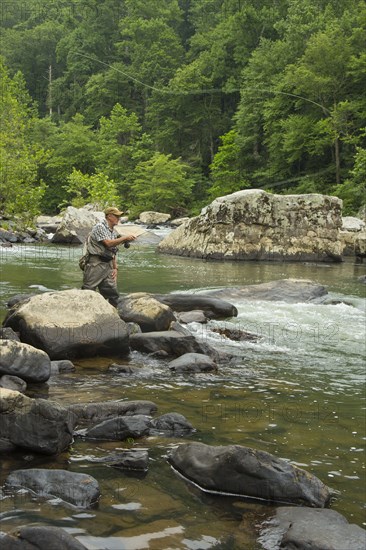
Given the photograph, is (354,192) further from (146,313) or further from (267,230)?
(146,313)

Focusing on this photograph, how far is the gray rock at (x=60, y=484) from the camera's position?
3.67 meters

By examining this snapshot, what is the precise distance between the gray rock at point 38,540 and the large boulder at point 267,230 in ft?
62.7

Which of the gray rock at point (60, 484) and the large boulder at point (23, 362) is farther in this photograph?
the large boulder at point (23, 362)

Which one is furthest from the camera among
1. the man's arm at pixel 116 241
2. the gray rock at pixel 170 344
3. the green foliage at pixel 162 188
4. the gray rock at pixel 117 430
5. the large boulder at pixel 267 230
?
the green foliage at pixel 162 188

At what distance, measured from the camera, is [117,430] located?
478cm

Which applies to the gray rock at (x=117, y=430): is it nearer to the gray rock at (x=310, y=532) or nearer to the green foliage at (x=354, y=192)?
the gray rock at (x=310, y=532)

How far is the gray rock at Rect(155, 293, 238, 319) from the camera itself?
11.1 metres

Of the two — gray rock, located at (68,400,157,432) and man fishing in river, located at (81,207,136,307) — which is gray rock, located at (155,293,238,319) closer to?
man fishing in river, located at (81,207,136,307)

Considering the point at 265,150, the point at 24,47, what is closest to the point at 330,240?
the point at 265,150

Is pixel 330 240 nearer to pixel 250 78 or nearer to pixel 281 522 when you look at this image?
pixel 281 522

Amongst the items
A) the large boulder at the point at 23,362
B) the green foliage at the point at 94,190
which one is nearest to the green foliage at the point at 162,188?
the green foliage at the point at 94,190

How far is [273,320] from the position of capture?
1079 centimetres

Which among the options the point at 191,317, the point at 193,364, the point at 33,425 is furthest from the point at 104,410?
the point at 191,317

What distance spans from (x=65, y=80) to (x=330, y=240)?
73518mm
